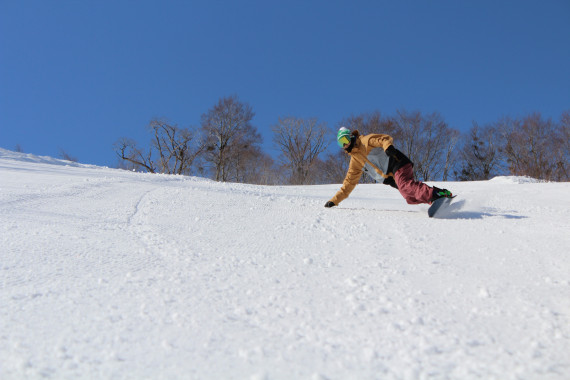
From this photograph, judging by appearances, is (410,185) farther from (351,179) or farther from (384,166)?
(351,179)

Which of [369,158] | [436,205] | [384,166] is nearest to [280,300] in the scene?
[436,205]

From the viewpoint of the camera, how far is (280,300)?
1222mm

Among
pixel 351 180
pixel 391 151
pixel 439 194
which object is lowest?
pixel 439 194

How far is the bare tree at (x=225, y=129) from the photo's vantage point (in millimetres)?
22938

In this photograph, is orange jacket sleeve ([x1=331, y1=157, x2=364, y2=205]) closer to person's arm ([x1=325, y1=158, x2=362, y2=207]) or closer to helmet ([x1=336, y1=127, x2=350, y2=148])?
person's arm ([x1=325, y1=158, x2=362, y2=207])

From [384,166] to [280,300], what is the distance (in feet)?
8.09

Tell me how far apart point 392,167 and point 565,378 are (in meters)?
2.61

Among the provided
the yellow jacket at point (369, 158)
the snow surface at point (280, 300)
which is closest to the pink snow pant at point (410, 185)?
the yellow jacket at point (369, 158)

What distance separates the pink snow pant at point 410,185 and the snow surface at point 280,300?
0.63 metres

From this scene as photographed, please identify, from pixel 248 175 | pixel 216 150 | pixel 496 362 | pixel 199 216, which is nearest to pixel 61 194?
pixel 199 216

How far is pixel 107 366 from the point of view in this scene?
32.9 inches

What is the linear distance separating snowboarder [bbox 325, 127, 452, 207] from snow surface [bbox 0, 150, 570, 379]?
25.0 inches

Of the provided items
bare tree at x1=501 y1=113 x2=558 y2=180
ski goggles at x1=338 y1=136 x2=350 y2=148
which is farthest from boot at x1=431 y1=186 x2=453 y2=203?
bare tree at x1=501 y1=113 x2=558 y2=180

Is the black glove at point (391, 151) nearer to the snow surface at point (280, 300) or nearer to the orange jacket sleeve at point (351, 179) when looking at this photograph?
the orange jacket sleeve at point (351, 179)
